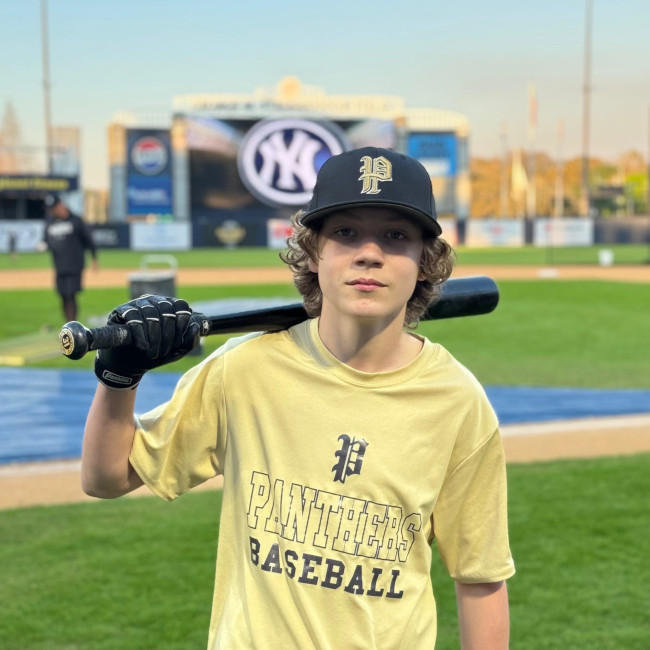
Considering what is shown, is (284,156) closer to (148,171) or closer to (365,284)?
(148,171)

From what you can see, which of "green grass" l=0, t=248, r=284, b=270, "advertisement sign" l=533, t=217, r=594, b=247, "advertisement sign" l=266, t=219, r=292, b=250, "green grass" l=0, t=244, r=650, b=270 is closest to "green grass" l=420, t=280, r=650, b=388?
"green grass" l=0, t=244, r=650, b=270

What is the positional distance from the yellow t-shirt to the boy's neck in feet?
0.10

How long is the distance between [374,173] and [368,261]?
179 mm

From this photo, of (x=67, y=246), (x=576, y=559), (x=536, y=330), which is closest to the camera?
(x=576, y=559)

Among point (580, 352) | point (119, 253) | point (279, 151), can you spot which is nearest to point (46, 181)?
point (119, 253)

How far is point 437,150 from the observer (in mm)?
52531

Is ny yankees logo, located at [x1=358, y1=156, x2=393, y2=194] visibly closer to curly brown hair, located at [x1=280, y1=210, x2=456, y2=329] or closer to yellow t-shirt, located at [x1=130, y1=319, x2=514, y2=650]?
curly brown hair, located at [x1=280, y1=210, x2=456, y2=329]

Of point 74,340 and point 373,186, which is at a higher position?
point 373,186

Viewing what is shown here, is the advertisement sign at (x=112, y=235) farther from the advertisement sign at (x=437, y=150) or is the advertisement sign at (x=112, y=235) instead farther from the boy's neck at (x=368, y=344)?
the boy's neck at (x=368, y=344)

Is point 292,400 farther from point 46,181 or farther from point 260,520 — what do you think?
point 46,181

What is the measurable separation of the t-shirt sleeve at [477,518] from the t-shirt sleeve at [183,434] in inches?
20.7

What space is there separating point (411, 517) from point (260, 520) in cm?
32

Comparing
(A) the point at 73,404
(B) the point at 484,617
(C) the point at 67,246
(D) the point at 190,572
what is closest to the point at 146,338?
(B) the point at 484,617

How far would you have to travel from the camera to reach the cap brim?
1902 millimetres
